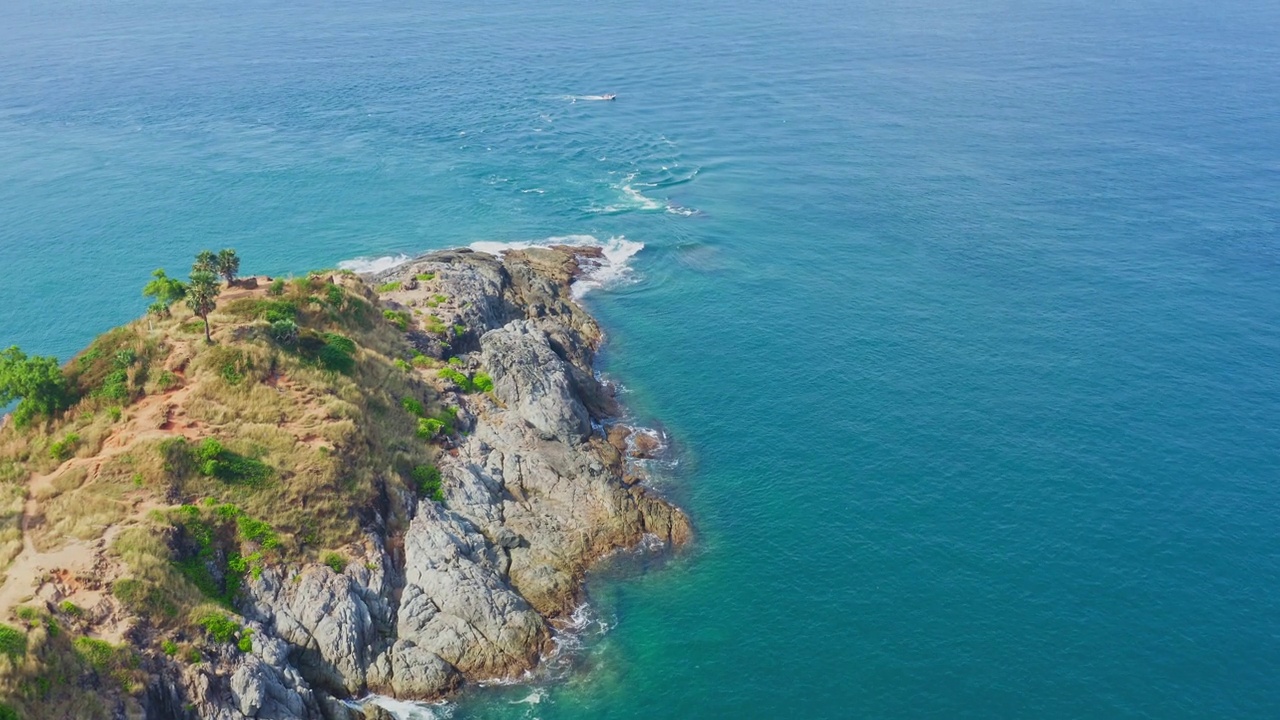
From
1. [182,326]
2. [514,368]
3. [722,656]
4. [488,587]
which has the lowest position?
[722,656]

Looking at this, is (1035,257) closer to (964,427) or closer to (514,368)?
(964,427)

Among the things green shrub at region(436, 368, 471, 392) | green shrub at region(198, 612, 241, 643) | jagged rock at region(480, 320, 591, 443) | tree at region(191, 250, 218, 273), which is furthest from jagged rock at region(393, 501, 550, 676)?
tree at region(191, 250, 218, 273)

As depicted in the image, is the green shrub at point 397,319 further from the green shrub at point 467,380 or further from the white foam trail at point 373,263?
the white foam trail at point 373,263

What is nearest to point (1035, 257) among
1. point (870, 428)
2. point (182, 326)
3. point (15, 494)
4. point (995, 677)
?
point (870, 428)

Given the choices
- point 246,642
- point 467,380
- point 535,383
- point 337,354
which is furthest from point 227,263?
point 246,642

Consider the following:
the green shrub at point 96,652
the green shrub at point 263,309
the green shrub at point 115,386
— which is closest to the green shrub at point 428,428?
the green shrub at point 263,309

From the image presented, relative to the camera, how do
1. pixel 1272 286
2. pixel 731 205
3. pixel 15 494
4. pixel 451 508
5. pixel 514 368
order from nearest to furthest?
pixel 15 494 < pixel 451 508 < pixel 514 368 < pixel 1272 286 < pixel 731 205

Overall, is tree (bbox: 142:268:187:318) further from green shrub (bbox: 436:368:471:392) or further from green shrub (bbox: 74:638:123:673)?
green shrub (bbox: 74:638:123:673)
